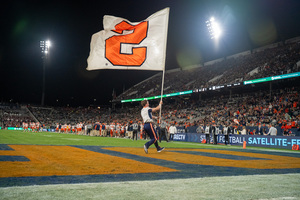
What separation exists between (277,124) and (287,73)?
8427mm

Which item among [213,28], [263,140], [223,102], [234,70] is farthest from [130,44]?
[234,70]

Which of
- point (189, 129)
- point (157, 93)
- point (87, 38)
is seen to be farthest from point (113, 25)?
point (157, 93)

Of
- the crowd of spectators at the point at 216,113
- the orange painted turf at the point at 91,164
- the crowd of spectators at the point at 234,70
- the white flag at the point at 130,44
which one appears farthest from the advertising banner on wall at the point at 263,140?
the crowd of spectators at the point at 234,70

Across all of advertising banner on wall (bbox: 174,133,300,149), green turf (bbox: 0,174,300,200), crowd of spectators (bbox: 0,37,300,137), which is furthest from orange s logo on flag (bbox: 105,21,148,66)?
crowd of spectators (bbox: 0,37,300,137)

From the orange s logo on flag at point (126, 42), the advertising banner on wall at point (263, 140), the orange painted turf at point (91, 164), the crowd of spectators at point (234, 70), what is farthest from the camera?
the crowd of spectators at point (234, 70)

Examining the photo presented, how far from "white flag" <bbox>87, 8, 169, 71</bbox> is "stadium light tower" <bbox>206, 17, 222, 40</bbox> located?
26335 mm

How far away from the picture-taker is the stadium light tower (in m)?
35.8

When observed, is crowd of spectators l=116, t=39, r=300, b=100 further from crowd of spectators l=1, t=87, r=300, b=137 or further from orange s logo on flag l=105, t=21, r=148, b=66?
orange s logo on flag l=105, t=21, r=148, b=66

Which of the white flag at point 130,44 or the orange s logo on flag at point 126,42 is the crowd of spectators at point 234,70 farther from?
the orange s logo on flag at point 126,42

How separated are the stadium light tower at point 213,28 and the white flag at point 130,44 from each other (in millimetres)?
26335

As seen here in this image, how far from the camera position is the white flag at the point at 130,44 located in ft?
37.0

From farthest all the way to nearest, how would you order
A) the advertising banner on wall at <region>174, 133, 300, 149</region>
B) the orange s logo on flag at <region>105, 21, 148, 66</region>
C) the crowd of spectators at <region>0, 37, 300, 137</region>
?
the crowd of spectators at <region>0, 37, 300, 137</region> < the advertising banner on wall at <region>174, 133, 300, 149</region> < the orange s logo on flag at <region>105, 21, 148, 66</region>

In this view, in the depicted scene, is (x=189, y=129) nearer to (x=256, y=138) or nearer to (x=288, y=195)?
(x=256, y=138)

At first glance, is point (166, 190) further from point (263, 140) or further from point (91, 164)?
point (263, 140)
